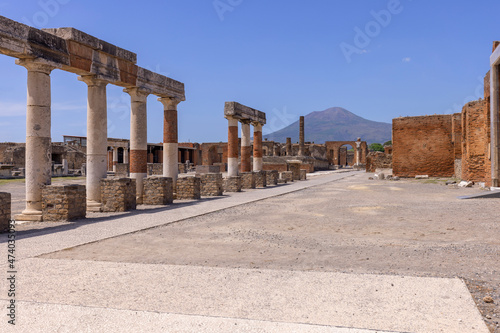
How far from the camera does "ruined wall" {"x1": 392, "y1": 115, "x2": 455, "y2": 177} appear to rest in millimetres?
26812

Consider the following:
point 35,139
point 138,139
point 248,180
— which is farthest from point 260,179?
point 35,139

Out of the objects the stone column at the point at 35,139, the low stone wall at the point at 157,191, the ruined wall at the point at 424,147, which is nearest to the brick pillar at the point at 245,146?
the low stone wall at the point at 157,191

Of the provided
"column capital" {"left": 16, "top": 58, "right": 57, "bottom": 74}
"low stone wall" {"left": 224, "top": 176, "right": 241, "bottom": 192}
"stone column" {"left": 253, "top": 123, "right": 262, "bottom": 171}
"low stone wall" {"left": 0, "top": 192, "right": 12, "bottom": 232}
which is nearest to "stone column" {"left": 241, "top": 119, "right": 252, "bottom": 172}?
"stone column" {"left": 253, "top": 123, "right": 262, "bottom": 171}

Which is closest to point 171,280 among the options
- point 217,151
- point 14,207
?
point 14,207

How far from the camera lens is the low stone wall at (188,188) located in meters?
15.1

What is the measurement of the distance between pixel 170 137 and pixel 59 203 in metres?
6.51

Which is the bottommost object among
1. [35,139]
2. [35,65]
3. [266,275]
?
[266,275]

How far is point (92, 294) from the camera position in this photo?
12.4 ft

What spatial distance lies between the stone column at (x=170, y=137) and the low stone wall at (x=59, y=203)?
5.99m

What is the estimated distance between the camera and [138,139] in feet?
44.8

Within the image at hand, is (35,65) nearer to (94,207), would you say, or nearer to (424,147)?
(94,207)

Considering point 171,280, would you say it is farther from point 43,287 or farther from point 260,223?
point 260,223

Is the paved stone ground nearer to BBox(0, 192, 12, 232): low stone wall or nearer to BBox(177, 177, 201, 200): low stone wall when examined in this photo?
BBox(0, 192, 12, 232): low stone wall

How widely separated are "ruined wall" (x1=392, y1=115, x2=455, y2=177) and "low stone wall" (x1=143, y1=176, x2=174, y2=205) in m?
19.7
